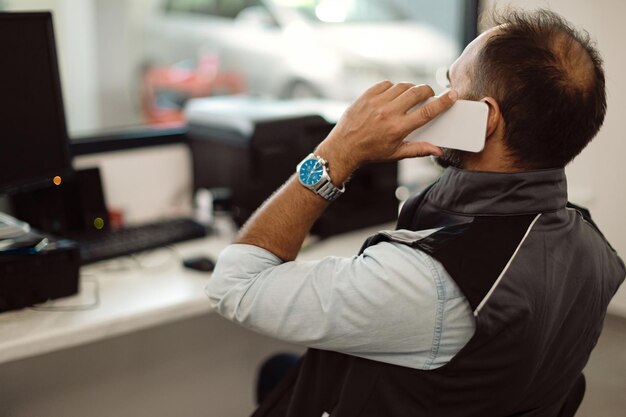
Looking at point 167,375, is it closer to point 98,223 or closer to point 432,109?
point 98,223

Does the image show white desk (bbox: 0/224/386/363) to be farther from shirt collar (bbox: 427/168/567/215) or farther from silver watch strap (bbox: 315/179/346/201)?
shirt collar (bbox: 427/168/567/215)

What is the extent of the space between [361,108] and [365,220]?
1101mm

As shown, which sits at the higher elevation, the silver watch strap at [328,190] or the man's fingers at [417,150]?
the man's fingers at [417,150]

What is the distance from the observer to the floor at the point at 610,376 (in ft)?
5.86

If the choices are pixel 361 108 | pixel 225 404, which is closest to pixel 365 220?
pixel 225 404

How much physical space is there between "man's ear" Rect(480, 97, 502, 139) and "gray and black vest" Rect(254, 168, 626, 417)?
73 mm

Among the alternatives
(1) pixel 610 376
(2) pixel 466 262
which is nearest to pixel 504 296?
(2) pixel 466 262

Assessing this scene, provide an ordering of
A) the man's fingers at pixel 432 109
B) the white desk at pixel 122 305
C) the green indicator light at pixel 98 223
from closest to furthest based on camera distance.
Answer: the man's fingers at pixel 432 109 < the white desk at pixel 122 305 < the green indicator light at pixel 98 223

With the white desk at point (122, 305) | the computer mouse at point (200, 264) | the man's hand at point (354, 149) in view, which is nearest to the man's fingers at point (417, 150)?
the man's hand at point (354, 149)

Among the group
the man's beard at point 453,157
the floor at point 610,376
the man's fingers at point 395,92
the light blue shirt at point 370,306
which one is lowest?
the floor at point 610,376

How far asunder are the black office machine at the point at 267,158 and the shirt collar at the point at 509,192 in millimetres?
1043

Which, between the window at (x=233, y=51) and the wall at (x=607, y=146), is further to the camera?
the window at (x=233, y=51)

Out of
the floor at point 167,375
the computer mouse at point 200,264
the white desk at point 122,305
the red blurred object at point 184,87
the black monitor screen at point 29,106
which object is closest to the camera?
the white desk at point 122,305

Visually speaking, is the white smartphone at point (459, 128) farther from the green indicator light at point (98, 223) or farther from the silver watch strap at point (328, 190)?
the green indicator light at point (98, 223)
